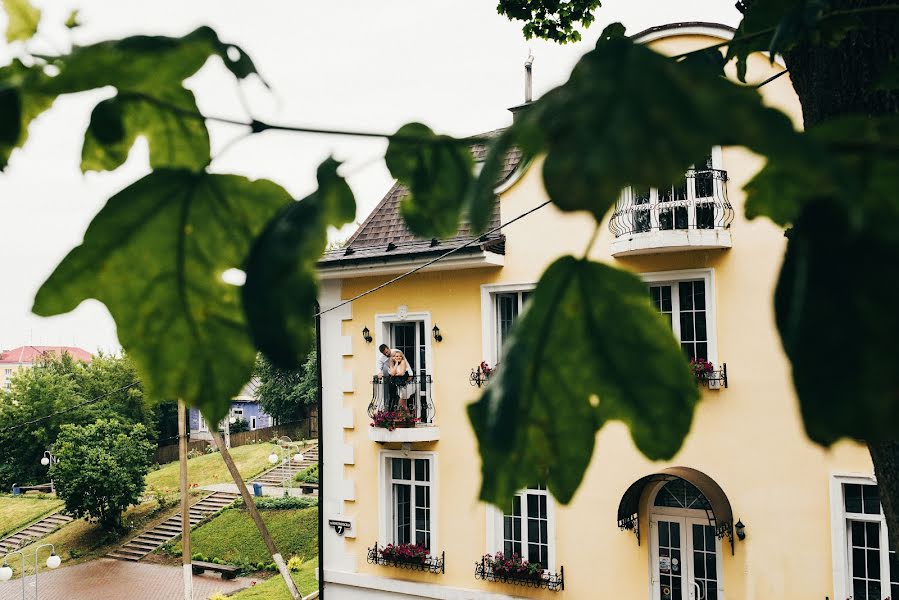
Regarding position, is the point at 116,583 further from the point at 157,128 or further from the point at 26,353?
the point at 26,353

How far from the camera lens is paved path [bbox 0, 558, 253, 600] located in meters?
15.0

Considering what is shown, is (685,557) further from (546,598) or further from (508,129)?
(508,129)

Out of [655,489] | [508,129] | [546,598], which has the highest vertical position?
[508,129]

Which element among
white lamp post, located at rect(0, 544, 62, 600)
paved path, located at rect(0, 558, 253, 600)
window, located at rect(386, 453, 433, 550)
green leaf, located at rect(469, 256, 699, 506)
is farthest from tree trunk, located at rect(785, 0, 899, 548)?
paved path, located at rect(0, 558, 253, 600)

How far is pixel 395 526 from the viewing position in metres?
7.78

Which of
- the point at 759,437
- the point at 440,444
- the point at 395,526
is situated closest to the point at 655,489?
the point at 759,437

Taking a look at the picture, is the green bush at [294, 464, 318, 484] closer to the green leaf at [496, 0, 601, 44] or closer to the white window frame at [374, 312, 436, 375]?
the white window frame at [374, 312, 436, 375]

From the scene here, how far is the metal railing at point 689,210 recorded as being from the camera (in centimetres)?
631

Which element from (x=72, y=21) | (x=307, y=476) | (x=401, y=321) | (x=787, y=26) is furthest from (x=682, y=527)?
(x=307, y=476)

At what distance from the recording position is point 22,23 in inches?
12.8

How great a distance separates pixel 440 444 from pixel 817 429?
7.55 metres

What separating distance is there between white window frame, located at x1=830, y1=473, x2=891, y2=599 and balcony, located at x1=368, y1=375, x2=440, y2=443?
3.54 m

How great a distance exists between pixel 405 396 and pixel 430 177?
745 centimetres

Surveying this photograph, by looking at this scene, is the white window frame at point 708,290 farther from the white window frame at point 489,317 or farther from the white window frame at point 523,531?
the white window frame at point 523,531
